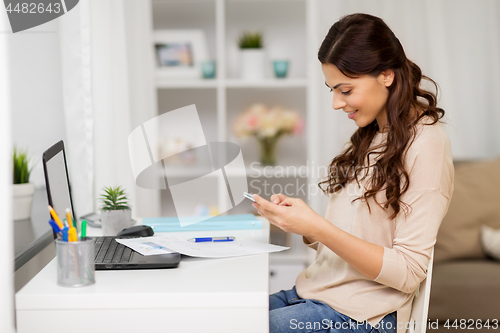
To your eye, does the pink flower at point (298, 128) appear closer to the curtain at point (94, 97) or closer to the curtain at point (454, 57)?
the curtain at point (454, 57)

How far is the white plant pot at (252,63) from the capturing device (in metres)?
2.49

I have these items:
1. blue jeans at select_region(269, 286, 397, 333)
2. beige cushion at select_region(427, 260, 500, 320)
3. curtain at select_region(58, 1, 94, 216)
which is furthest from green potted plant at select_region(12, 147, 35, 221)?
beige cushion at select_region(427, 260, 500, 320)

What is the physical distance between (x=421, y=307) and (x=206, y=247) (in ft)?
1.61

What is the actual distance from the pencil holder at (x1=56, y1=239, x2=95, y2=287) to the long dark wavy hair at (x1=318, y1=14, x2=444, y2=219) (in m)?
0.60

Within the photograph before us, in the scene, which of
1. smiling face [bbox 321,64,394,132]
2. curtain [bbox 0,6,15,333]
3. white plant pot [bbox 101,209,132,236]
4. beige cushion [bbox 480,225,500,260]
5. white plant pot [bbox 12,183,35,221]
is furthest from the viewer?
beige cushion [bbox 480,225,500,260]

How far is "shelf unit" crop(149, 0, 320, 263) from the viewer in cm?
252

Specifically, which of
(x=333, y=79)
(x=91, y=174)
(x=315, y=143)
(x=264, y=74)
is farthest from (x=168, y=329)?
(x=264, y=74)

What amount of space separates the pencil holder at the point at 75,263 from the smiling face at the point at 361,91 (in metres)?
0.65

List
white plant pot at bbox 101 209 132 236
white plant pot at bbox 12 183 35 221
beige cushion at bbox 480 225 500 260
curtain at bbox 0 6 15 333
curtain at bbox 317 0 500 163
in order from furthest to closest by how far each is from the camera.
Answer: curtain at bbox 317 0 500 163, beige cushion at bbox 480 225 500 260, white plant pot at bbox 12 183 35 221, white plant pot at bbox 101 209 132 236, curtain at bbox 0 6 15 333

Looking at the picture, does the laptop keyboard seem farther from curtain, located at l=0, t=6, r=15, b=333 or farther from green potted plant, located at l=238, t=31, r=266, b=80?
green potted plant, located at l=238, t=31, r=266, b=80

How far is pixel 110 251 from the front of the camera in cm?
104

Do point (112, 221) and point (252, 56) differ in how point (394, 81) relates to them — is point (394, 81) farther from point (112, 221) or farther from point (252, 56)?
point (252, 56)

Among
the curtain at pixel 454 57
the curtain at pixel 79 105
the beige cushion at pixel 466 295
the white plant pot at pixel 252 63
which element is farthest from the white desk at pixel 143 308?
the white plant pot at pixel 252 63

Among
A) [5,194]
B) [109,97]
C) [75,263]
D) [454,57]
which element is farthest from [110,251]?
[454,57]
